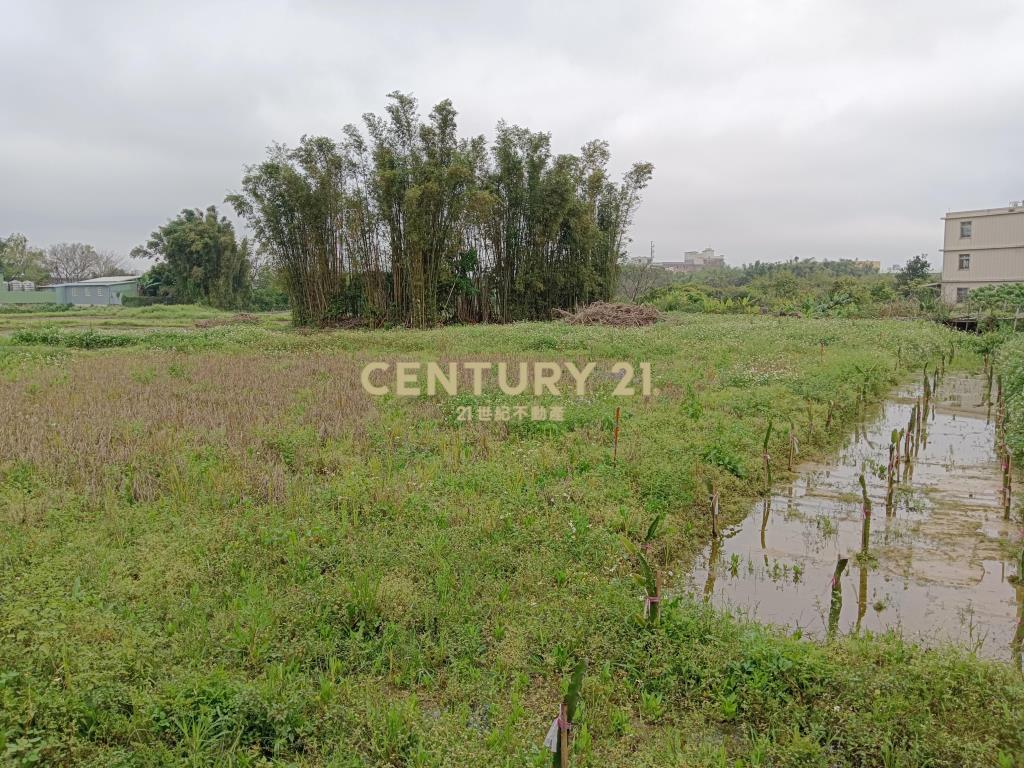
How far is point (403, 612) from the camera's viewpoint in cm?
329

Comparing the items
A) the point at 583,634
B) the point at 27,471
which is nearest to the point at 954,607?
the point at 583,634

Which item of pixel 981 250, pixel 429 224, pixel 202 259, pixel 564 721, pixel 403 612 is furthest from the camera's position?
pixel 202 259

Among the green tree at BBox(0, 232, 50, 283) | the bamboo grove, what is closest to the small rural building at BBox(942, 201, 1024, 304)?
the bamboo grove

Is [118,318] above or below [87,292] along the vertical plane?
below

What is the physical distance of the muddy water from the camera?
345cm

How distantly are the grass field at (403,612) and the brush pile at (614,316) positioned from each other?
11.5 meters

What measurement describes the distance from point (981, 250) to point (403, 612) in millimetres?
32573

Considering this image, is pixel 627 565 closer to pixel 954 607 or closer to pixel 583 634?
pixel 583 634

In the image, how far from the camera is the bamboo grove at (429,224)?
17.7m

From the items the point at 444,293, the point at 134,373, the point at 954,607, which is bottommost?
the point at 954,607

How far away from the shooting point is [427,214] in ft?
57.4

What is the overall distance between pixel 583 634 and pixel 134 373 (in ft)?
28.0

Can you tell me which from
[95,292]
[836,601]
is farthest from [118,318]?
[836,601]

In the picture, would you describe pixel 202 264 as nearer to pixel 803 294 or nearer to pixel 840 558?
pixel 803 294
